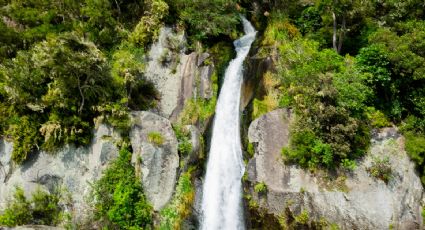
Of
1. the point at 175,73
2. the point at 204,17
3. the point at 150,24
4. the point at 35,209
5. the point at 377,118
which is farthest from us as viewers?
the point at 204,17

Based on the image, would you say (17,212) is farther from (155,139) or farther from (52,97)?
(155,139)

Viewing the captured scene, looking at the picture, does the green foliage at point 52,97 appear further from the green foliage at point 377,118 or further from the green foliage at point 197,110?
the green foliage at point 377,118

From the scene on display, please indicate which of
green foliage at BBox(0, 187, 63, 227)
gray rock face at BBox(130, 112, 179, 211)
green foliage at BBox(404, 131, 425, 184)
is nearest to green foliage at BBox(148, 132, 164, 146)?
gray rock face at BBox(130, 112, 179, 211)

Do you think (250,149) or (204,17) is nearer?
(250,149)

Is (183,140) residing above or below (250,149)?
above

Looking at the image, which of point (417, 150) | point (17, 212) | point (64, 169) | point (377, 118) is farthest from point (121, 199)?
point (417, 150)

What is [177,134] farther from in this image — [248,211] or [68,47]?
[68,47]
